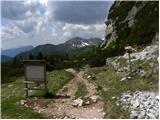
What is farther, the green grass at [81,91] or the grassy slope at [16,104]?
the green grass at [81,91]

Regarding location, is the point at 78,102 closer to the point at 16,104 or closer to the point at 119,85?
the point at 119,85

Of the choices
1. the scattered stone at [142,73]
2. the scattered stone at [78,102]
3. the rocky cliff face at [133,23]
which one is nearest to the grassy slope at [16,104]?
the scattered stone at [78,102]

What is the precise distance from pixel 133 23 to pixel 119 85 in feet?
122

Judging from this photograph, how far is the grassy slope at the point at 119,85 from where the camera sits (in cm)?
2208

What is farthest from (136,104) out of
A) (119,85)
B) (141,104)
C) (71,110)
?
(119,85)

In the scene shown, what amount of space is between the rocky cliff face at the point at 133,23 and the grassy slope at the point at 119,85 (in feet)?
50.0

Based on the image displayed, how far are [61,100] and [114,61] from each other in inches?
602

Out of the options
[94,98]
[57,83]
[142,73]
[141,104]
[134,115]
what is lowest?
[134,115]

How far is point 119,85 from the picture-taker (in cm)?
2908

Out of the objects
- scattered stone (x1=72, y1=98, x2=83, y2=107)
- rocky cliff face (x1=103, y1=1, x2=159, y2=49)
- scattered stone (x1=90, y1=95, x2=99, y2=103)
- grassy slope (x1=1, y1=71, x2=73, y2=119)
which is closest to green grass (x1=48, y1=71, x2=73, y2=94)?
grassy slope (x1=1, y1=71, x2=73, y2=119)

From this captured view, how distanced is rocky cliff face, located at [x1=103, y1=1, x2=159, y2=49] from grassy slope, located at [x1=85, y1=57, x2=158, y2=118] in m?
15.3

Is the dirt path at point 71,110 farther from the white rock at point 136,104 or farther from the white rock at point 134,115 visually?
the white rock at point 134,115

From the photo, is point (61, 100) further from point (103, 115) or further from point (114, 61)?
point (114, 61)

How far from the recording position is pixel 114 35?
249ft
